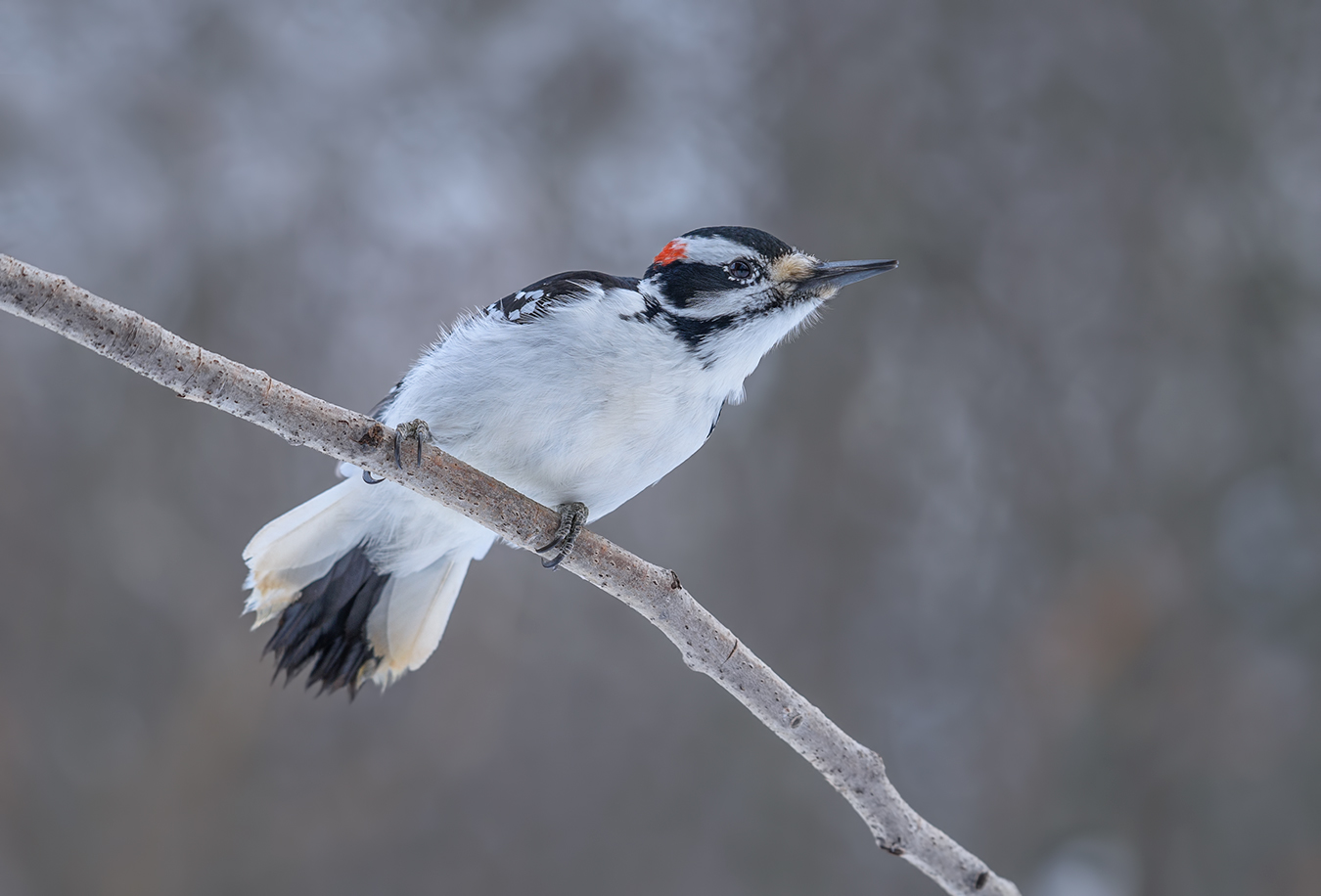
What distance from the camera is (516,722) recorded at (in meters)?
3.41

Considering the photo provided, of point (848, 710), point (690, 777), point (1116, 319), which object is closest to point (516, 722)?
point (690, 777)

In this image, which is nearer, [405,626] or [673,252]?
[673,252]

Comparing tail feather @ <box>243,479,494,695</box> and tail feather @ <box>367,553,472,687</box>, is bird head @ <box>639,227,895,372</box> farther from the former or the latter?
tail feather @ <box>367,553,472,687</box>

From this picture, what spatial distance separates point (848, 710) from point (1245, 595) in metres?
1.62

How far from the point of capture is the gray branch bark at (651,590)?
4.25ft

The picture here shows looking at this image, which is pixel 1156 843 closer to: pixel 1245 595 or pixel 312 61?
pixel 1245 595

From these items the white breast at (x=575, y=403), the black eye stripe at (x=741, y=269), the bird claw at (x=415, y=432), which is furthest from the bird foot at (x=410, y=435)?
the black eye stripe at (x=741, y=269)

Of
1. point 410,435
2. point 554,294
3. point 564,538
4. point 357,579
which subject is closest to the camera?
point 410,435

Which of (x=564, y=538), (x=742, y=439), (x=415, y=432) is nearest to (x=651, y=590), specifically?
(x=564, y=538)

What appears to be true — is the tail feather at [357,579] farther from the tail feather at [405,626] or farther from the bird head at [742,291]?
the bird head at [742,291]

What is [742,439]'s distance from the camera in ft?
12.0

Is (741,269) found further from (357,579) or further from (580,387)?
(357,579)

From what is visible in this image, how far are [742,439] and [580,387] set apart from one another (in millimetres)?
2121

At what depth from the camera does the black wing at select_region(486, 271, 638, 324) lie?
1.72m
